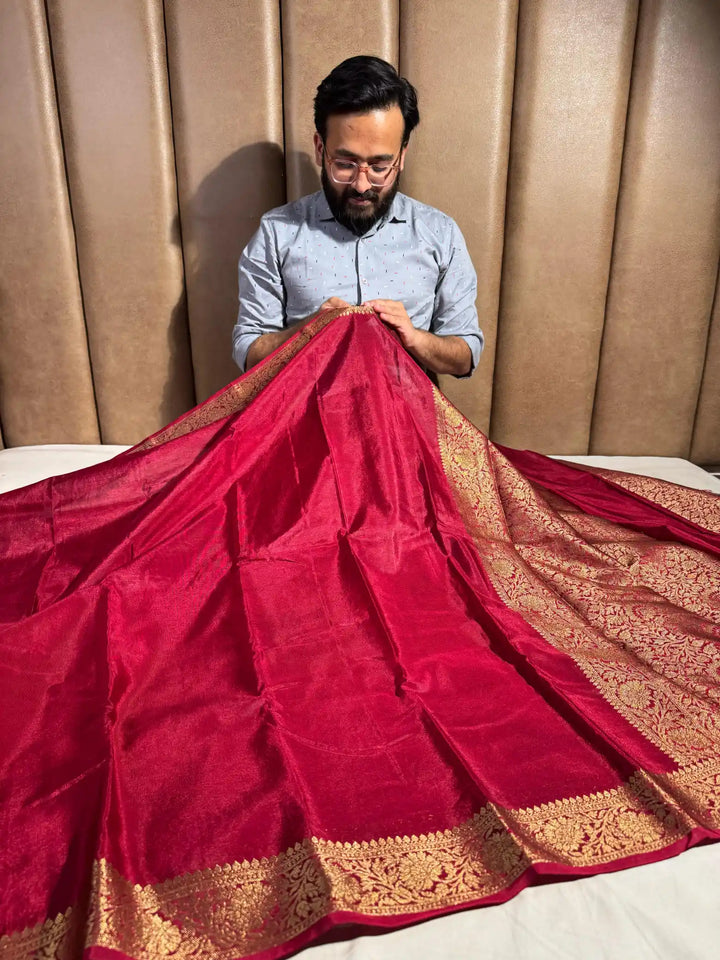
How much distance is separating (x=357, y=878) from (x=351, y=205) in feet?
4.14

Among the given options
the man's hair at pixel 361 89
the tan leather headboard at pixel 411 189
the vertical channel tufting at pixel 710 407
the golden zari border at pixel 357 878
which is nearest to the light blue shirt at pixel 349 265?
the tan leather headboard at pixel 411 189

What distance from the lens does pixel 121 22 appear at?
5.03 feet

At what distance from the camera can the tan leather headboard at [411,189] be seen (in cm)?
155

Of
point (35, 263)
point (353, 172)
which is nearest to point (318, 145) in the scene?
point (353, 172)

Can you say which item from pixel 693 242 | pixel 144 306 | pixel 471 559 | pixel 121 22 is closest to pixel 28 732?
pixel 471 559

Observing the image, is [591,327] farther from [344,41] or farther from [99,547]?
[99,547]

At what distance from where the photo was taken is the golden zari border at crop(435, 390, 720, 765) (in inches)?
34.4

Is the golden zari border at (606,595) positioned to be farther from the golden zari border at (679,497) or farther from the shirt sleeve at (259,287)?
the shirt sleeve at (259,287)

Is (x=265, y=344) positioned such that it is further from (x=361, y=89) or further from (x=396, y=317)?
(x=361, y=89)

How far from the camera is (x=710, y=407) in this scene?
71.1 inches

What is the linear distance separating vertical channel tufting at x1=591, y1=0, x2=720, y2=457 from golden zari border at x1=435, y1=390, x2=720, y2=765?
57 cm

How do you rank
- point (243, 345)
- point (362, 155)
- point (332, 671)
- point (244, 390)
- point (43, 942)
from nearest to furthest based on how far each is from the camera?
point (43, 942) < point (332, 671) < point (244, 390) < point (362, 155) < point (243, 345)

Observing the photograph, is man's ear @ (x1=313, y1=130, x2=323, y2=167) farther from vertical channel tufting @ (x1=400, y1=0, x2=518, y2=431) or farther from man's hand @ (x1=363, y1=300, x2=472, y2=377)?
man's hand @ (x1=363, y1=300, x2=472, y2=377)

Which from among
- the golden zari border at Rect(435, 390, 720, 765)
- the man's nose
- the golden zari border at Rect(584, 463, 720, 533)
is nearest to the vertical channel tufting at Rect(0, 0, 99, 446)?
the man's nose
